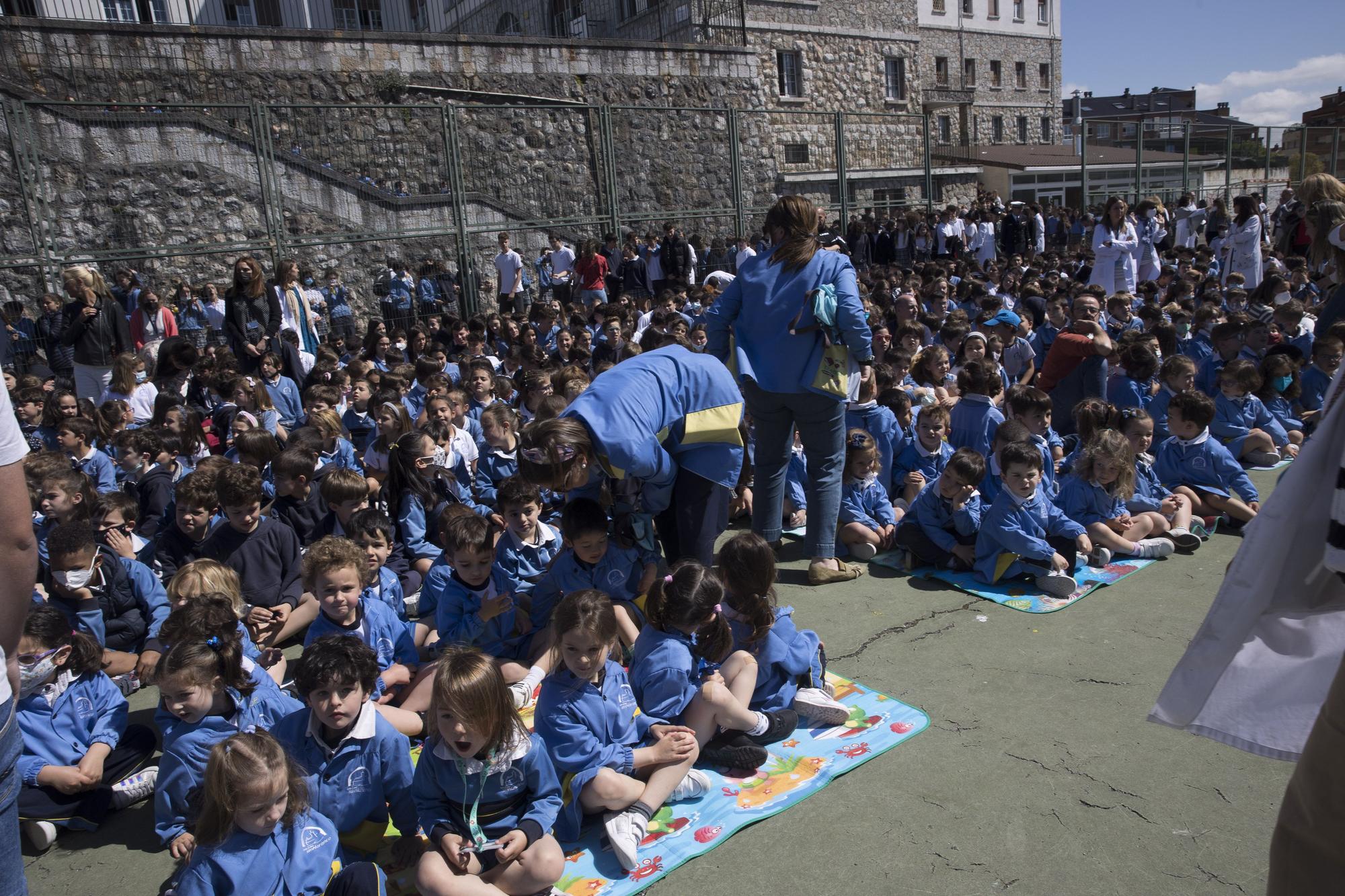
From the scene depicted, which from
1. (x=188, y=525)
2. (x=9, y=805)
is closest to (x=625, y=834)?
(x=9, y=805)

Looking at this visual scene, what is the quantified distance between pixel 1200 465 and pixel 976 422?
4.10 feet

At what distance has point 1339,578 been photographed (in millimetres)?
1375

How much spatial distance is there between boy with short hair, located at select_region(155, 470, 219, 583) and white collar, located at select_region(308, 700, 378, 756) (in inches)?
86.6

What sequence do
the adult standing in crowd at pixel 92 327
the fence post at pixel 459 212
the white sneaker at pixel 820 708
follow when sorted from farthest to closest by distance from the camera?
1. the fence post at pixel 459 212
2. the adult standing in crowd at pixel 92 327
3. the white sneaker at pixel 820 708

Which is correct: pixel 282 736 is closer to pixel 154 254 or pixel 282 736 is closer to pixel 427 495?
pixel 427 495

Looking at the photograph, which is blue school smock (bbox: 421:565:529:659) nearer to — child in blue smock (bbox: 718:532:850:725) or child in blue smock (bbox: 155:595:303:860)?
child in blue smock (bbox: 155:595:303:860)

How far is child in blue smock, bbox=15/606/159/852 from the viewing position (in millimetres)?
3062

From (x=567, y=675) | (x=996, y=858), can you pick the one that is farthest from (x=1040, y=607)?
(x=567, y=675)

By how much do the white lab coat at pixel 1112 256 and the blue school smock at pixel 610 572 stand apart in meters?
7.42

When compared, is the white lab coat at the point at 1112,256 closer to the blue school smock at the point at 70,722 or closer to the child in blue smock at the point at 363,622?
the child in blue smock at the point at 363,622

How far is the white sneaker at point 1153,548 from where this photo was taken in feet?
15.0

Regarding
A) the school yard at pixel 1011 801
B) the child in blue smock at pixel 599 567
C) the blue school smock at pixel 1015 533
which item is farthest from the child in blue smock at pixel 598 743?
the blue school smock at pixel 1015 533

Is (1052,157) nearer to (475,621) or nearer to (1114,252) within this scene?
(1114,252)

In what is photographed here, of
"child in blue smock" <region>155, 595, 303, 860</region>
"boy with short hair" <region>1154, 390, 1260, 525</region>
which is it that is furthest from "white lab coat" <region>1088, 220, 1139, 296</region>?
"child in blue smock" <region>155, 595, 303, 860</region>
